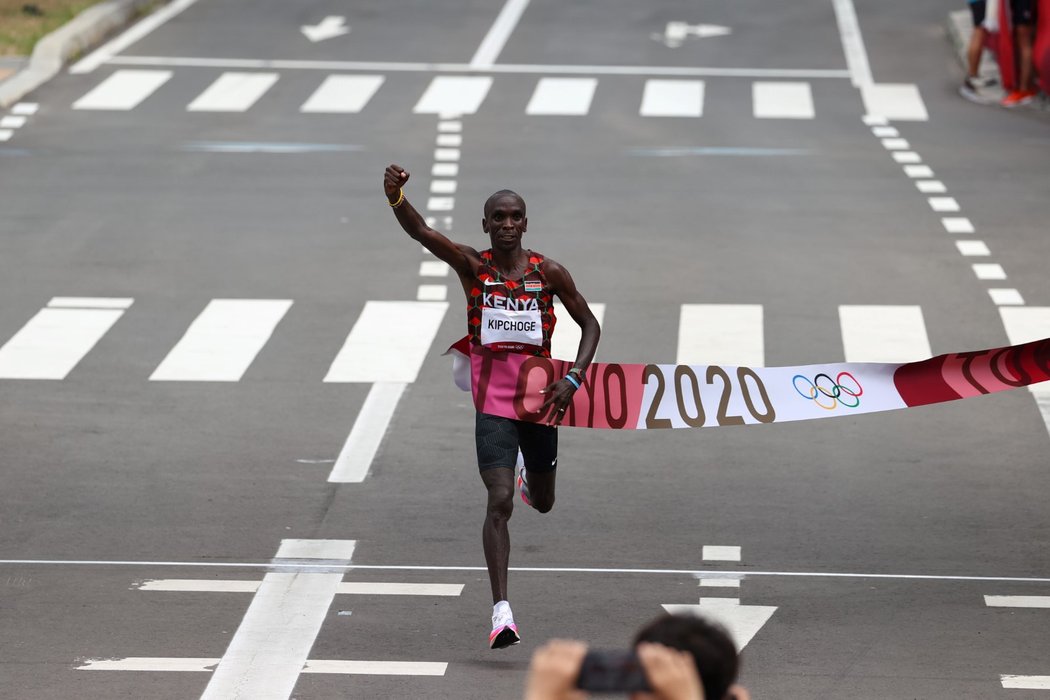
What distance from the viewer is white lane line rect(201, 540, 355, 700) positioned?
8.55m

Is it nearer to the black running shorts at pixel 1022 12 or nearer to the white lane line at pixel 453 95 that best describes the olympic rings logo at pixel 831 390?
the white lane line at pixel 453 95

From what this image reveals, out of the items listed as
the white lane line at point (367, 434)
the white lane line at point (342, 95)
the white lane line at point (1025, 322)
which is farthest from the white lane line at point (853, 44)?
the white lane line at point (367, 434)

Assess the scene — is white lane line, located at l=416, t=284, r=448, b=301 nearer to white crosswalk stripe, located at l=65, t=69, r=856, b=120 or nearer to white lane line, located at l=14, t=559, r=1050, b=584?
white lane line, located at l=14, t=559, r=1050, b=584

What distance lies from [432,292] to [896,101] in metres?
11.0

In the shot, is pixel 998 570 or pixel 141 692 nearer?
pixel 141 692

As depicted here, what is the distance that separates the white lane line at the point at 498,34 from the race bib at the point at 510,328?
19354 millimetres

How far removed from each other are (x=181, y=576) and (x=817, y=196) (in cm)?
1190

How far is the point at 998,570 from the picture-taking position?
10.3 meters

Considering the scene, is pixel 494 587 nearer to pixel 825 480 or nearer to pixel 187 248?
pixel 825 480

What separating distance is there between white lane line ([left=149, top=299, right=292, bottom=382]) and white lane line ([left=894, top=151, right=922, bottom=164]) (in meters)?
8.87

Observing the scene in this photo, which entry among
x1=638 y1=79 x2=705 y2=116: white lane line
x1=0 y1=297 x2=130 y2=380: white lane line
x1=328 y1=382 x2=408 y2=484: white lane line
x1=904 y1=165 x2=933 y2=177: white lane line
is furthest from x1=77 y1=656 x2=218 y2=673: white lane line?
x1=638 y1=79 x2=705 y2=116: white lane line

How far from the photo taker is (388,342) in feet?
50.6

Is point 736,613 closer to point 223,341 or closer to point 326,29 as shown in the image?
point 223,341

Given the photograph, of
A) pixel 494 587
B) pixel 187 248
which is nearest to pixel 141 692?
pixel 494 587
